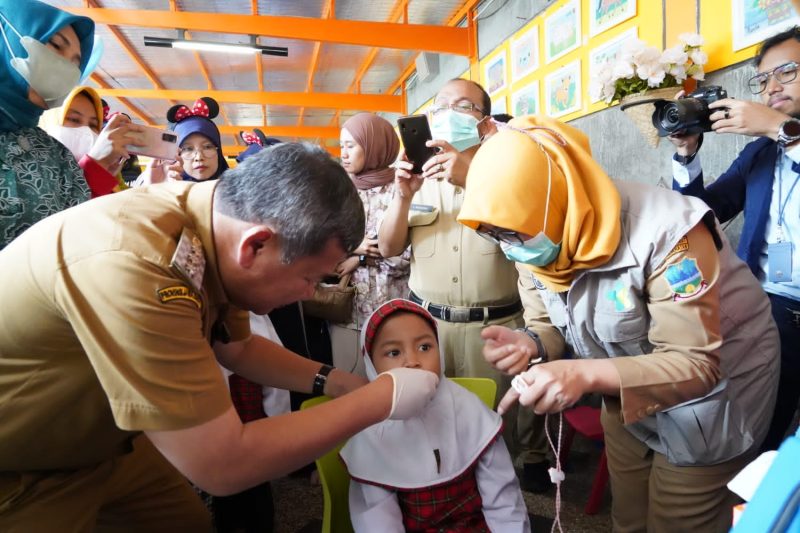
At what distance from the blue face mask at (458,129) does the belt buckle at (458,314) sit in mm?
711

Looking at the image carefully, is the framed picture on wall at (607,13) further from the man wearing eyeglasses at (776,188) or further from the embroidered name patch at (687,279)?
the embroidered name patch at (687,279)

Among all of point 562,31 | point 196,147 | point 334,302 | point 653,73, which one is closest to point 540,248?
point 334,302

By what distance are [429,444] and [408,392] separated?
0.42 meters

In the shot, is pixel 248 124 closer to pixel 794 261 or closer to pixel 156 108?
pixel 156 108

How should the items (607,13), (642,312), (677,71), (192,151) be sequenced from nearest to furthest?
(642,312), (677,71), (192,151), (607,13)

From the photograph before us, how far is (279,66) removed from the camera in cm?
897

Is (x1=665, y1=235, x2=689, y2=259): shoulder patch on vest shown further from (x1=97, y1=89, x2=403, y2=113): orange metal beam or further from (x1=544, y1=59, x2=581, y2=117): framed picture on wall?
(x1=97, y1=89, x2=403, y2=113): orange metal beam

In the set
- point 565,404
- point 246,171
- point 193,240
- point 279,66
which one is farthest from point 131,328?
point 279,66

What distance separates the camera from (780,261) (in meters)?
1.70

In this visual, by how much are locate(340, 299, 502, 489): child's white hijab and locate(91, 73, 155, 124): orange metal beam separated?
33.8 feet

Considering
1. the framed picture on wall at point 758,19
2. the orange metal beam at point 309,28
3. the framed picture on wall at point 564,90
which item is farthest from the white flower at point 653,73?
the orange metal beam at point 309,28

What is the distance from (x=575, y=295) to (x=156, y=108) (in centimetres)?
1321

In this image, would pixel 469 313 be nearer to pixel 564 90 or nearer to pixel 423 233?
pixel 423 233

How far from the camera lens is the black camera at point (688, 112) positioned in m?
1.86
